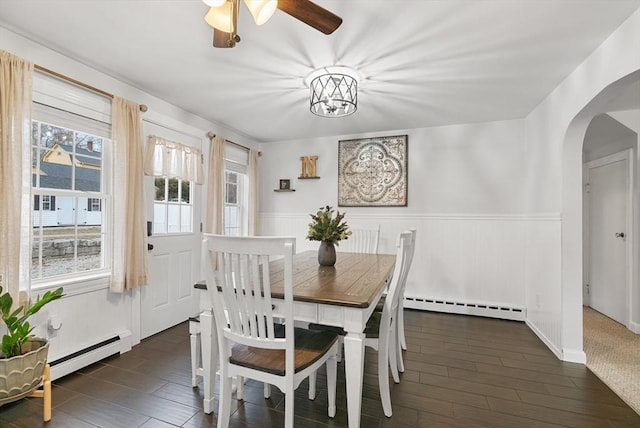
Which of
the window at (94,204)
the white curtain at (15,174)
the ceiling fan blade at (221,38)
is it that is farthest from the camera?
the window at (94,204)

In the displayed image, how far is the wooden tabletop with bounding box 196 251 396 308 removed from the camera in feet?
4.73

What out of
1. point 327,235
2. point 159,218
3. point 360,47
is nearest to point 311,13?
point 360,47

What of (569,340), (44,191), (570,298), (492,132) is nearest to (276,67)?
(44,191)

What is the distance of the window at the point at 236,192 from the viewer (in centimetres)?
410

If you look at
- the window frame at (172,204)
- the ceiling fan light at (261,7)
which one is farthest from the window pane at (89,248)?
the ceiling fan light at (261,7)

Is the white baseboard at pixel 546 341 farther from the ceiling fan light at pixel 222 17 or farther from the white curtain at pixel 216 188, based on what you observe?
the white curtain at pixel 216 188

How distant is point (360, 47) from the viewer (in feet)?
6.73

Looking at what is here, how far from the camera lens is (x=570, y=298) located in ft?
7.95

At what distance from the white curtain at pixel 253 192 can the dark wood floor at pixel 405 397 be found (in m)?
2.02

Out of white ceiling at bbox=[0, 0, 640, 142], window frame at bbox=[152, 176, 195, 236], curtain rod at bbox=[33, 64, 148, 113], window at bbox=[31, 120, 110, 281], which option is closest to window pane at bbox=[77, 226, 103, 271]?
window at bbox=[31, 120, 110, 281]

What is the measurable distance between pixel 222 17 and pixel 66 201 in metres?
1.96

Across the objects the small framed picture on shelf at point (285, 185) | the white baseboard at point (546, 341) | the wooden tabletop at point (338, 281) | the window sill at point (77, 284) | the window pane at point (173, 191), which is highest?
the small framed picture on shelf at point (285, 185)

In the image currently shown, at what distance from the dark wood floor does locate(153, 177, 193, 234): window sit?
1189 millimetres

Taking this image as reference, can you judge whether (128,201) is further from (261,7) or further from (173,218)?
(261,7)
